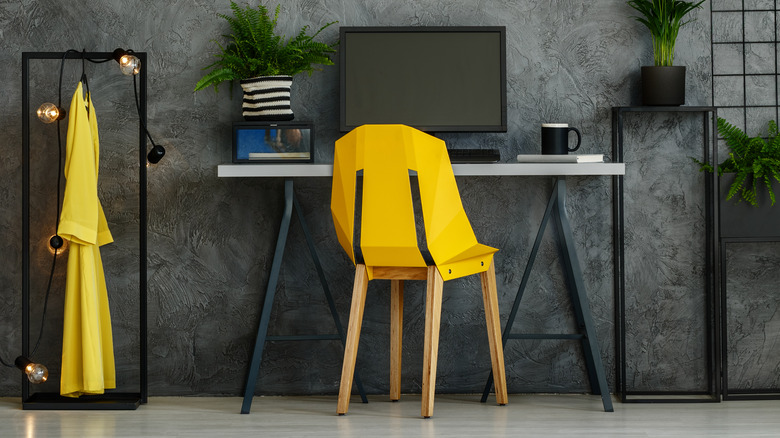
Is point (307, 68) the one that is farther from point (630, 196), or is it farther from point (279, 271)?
point (630, 196)

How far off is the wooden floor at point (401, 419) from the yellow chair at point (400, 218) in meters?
0.14

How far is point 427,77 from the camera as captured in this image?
2994mm

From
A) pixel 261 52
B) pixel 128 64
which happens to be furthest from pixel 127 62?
pixel 261 52

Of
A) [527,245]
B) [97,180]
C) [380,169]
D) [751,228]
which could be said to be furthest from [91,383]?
[751,228]

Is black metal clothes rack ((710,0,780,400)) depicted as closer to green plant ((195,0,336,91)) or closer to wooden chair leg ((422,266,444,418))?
wooden chair leg ((422,266,444,418))

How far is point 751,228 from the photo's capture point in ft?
9.39

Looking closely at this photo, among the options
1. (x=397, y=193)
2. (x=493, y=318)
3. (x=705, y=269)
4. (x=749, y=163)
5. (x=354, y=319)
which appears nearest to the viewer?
(x=397, y=193)

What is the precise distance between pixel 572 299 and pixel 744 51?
1.17 meters

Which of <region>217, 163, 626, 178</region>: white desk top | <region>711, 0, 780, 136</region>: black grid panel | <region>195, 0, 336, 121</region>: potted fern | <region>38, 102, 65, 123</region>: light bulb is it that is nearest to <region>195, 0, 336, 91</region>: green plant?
<region>195, 0, 336, 121</region>: potted fern

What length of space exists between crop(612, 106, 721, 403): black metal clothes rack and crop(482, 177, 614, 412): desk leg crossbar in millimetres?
146

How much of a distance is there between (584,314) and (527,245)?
0.43m

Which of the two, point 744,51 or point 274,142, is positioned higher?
point 744,51

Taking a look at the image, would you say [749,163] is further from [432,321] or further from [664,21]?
[432,321]

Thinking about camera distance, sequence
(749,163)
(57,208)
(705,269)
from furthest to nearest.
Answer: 1. (705,269)
2. (57,208)
3. (749,163)
